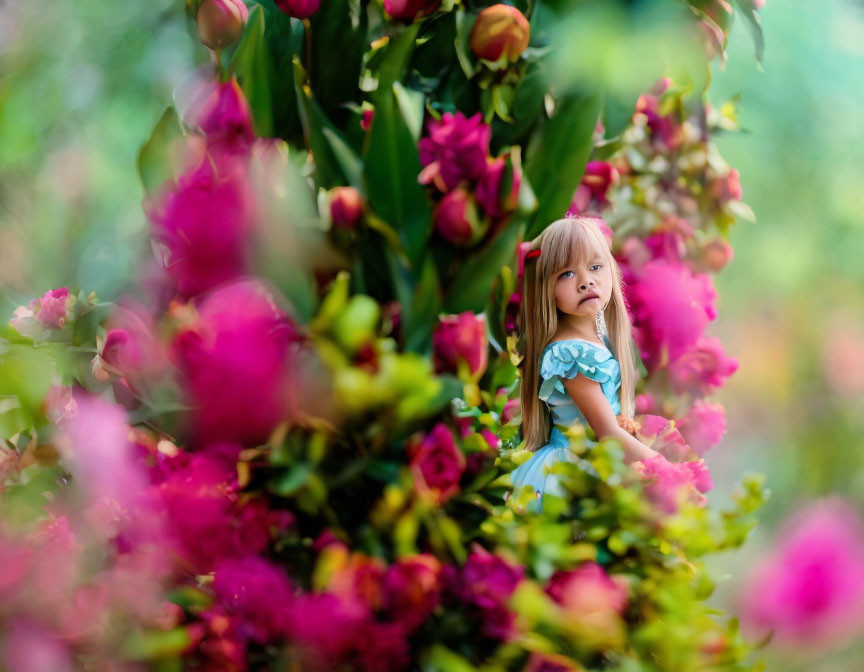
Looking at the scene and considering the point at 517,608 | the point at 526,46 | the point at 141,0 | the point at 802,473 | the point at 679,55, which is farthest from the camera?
the point at 802,473

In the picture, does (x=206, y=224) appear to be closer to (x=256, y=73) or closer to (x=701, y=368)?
(x=256, y=73)

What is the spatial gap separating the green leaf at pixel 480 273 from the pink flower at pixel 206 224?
0.49ft

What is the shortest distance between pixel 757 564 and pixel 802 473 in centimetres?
63

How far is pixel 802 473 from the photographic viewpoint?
136cm

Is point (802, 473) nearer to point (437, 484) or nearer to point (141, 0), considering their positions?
point (437, 484)

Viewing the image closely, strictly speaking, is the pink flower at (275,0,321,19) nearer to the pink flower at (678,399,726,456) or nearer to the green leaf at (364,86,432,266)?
the green leaf at (364,86,432,266)

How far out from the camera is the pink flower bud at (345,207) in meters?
0.59

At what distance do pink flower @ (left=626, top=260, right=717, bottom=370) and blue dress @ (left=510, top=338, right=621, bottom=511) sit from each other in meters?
0.15

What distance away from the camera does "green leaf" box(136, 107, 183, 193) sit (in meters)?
0.65

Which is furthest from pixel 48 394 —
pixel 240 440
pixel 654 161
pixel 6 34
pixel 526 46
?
pixel 654 161

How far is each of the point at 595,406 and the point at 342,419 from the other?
1.27 feet

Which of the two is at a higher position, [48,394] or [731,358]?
[48,394]

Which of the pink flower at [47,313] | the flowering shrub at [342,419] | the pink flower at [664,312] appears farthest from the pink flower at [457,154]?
the pink flower at [664,312]

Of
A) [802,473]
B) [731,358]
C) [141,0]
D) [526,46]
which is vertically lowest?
[802,473]
